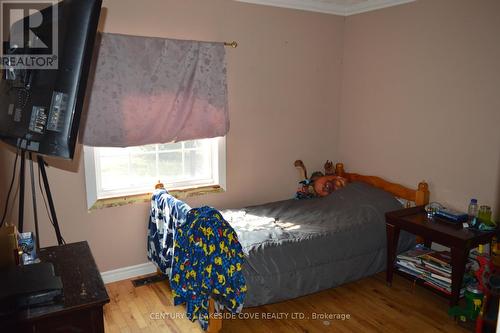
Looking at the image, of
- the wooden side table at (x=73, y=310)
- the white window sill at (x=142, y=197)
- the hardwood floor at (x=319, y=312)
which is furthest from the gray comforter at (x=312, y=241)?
the wooden side table at (x=73, y=310)

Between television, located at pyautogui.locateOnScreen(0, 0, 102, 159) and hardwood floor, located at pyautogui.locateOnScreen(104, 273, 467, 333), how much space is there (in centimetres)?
159

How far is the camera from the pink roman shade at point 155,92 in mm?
2777

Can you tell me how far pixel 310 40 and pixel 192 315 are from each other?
2691 millimetres

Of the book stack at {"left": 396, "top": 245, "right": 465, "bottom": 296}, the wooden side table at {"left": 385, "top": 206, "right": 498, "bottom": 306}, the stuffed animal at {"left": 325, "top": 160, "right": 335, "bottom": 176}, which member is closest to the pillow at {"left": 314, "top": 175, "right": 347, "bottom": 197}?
the stuffed animal at {"left": 325, "top": 160, "right": 335, "bottom": 176}

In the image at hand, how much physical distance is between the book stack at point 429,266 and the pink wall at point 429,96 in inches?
18.2

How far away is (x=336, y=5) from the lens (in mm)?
3707

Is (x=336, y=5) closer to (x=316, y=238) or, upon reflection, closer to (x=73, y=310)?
(x=316, y=238)

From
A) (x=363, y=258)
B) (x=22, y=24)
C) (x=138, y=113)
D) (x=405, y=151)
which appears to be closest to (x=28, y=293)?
(x=22, y=24)

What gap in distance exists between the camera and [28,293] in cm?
115

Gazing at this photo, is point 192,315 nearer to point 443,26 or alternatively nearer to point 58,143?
point 58,143

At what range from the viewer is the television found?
1182mm

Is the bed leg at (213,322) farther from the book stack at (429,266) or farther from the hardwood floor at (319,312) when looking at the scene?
the book stack at (429,266)

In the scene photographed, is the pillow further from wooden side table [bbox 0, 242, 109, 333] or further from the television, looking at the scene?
the television
